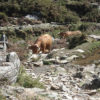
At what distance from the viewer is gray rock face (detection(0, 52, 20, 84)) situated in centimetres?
766

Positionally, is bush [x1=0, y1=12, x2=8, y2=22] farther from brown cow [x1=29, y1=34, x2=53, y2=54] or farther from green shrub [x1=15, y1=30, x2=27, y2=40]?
brown cow [x1=29, y1=34, x2=53, y2=54]

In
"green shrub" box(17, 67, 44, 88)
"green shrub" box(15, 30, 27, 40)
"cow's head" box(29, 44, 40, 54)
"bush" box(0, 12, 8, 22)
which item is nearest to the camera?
"green shrub" box(17, 67, 44, 88)

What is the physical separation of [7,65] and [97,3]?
3203cm

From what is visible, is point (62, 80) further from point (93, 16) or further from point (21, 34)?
point (93, 16)

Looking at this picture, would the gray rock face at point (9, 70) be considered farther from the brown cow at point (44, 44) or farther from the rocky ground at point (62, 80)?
the brown cow at point (44, 44)

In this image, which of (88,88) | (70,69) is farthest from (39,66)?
(88,88)

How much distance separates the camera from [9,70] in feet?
25.7

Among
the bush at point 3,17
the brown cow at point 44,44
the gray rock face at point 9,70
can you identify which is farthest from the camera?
the bush at point 3,17

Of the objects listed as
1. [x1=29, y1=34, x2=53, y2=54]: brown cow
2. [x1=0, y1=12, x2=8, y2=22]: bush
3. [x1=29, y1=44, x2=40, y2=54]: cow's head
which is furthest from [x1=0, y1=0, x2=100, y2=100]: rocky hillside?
[x1=29, y1=34, x2=53, y2=54]: brown cow

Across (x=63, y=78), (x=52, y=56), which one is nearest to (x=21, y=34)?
(x=52, y=56)

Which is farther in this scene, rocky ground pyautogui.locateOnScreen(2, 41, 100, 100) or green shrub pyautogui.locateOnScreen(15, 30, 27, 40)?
green shrub pyautogui.locateOnScreen(15, 30, 27, 40)

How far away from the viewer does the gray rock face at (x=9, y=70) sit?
7664 millimetres

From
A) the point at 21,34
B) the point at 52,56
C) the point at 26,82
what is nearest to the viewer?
the point at 26,82

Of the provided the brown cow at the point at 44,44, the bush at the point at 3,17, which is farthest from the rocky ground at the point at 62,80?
the bush at the point at 3,17
